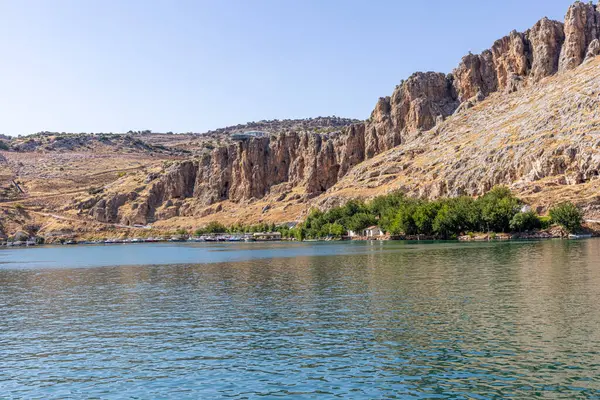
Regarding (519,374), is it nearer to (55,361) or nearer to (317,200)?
(55,361)

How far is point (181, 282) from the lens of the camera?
189 ft

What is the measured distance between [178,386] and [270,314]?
47.5ft

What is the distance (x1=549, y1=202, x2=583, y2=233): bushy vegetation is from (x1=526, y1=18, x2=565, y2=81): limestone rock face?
7704cm

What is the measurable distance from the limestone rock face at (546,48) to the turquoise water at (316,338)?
138 meters

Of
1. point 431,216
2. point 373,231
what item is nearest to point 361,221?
point 373,231

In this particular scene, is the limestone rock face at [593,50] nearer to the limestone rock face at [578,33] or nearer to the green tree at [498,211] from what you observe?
the limestone rock face at [578,33]

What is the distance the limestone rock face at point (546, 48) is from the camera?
579ft

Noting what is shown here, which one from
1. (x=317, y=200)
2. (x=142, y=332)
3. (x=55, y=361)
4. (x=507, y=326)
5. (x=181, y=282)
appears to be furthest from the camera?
(x=317, y=200)

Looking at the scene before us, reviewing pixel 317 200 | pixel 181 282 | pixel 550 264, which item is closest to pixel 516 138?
pixel 317 200

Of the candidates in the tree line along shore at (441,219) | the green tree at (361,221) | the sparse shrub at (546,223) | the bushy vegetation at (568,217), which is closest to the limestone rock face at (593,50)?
the tree line along shore at (441,219)

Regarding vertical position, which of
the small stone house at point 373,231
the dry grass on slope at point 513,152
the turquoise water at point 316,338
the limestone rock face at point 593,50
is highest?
the limestone rock face at point 593,50

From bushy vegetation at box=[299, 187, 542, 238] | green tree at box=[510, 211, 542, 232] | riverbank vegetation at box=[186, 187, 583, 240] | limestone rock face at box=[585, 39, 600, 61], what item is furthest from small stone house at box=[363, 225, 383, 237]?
limestone rock face at box=[585, 39, 600, 61]

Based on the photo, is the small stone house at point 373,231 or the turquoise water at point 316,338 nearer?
the turquoise water at point 316,338

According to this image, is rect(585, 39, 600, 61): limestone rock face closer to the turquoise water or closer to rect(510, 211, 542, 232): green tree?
rect(510, 211, 542, 232): green tree
